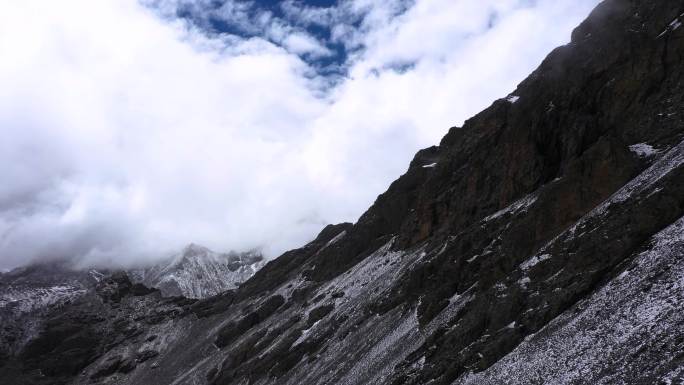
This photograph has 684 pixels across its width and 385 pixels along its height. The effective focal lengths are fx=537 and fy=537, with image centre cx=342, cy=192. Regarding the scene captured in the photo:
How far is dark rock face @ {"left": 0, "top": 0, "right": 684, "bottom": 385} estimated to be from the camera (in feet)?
99.5

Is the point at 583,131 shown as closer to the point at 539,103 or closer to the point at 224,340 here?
the point at 539,103

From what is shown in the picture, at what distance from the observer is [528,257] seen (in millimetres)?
47312

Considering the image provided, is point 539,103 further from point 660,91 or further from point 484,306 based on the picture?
point 484,306

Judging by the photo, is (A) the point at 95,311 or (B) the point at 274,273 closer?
(B) the point at 274,273

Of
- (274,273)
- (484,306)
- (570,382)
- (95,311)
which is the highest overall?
(95,311)

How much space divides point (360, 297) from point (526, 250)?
3348cm

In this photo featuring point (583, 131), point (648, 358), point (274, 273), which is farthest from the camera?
point (274, 273)

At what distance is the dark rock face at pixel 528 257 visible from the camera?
30328 millimetres

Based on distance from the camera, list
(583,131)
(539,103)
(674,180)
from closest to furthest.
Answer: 1. (674,180)
2. (583,131)
3. (539,103)

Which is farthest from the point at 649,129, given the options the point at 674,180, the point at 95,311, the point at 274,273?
the point at 95,311

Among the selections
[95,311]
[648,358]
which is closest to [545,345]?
[648,358]

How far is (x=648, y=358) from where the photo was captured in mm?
24078

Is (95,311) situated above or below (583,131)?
above

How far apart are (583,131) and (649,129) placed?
8.72 m
